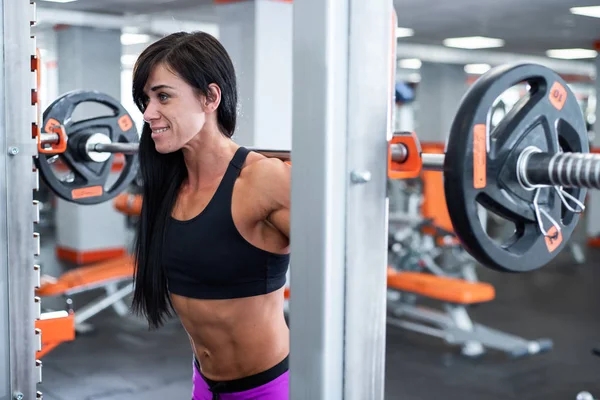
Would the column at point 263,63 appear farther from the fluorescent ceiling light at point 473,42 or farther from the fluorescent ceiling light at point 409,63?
the fluorescent ceiling light at point 409,63

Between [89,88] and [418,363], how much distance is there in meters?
4.10

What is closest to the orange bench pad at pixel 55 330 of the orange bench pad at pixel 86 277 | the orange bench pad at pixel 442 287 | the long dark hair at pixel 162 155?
the long dark hair at pixel 162 155

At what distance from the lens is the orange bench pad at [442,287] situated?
3637 millimetres

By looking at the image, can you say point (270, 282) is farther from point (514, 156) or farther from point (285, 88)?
point (285, 88)

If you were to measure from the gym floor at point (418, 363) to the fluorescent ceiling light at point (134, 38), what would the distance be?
11.4ft

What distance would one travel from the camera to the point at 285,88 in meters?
4.62

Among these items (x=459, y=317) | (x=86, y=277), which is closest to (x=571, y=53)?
(x=459, y=317)

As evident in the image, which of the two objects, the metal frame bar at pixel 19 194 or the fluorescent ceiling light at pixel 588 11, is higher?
the fluorescent ceiling light at pixel 588 11

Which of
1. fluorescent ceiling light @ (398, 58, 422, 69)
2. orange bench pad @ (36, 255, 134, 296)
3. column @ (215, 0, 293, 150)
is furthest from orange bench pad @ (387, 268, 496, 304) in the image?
fluorescent ceiling light @ (398, 58, 422, 69)

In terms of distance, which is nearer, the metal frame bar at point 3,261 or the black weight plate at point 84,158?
the metal frame bar at point 3,261

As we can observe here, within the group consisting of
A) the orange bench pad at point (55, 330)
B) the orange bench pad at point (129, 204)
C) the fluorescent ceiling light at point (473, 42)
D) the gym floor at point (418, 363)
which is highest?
the fluorescent ceiling light at point (473, 42)

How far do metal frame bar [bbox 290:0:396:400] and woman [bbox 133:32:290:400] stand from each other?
0.39 m

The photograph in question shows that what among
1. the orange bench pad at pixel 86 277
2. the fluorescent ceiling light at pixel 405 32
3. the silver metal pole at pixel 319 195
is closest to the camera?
the silver metal pole at pixel 319 195

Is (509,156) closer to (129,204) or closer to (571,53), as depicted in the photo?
(129,204)
